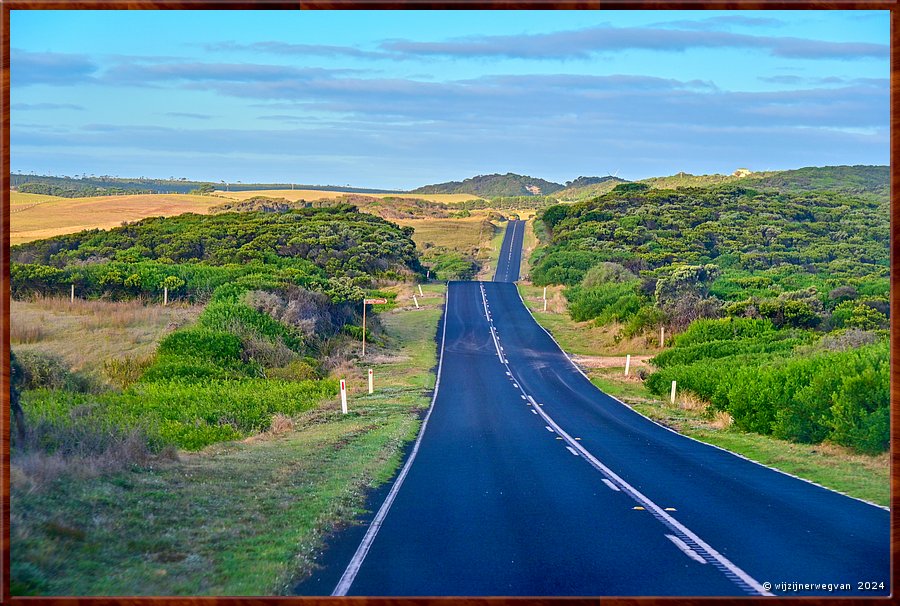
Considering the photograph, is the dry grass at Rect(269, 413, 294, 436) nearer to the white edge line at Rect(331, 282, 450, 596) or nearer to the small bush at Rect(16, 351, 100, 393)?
the white edge line at Rect(331, 282, 450, 596)

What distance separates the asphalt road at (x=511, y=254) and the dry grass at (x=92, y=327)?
58520mm

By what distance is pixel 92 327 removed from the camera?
1166 inches

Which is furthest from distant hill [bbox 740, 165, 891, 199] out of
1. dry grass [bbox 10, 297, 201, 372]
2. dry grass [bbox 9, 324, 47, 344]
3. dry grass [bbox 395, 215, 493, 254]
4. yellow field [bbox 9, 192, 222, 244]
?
dry grass [bbox 9, 324, 47, 344]

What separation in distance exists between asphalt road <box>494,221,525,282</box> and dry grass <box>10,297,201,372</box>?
58520 millimetres

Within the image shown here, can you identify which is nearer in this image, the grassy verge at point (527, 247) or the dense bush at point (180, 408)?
the dense bush at point (180, 408)

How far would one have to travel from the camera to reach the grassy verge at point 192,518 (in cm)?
738

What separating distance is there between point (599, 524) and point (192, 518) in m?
4.75

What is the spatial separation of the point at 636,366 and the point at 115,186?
4043 inches

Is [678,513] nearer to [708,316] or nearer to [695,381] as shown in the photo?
[695,381]

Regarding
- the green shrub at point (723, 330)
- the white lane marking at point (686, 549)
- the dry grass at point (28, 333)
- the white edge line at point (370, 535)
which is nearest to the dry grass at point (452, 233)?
the green shrub at point (723, 330)

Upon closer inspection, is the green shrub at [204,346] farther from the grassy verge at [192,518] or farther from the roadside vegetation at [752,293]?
the roadside vegetation at [752,293]

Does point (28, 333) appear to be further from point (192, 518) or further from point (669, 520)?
point (669, 520)

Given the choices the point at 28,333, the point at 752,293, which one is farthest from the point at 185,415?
the point at 752,293

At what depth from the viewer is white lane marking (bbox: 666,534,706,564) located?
886 centimetres
